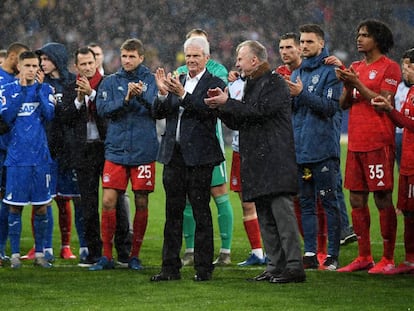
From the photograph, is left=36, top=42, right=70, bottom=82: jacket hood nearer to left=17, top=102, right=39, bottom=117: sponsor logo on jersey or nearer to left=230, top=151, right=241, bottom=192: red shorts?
left=17, top=102, right=39, bottom=117: sponsor logo on jersey

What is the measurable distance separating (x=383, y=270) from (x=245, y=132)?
1.64 m

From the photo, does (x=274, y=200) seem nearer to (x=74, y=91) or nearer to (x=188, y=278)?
(x=188, y=278)

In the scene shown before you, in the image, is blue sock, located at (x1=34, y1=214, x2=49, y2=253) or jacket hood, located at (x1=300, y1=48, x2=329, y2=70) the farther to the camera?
blue sock, located at (x1=34, y1=214, x2=49, y2=253)

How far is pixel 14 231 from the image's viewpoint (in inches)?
380

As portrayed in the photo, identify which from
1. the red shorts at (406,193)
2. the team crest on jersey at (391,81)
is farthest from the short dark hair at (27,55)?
the red shorts at (406,193)

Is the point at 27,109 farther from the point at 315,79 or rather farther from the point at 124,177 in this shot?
the point at 315,79

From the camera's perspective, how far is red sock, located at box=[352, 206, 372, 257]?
9.05 metres

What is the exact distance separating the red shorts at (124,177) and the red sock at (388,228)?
1.91 metres

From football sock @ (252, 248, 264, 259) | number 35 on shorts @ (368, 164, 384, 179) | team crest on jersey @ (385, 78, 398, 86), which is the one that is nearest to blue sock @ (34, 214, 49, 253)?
football sock @ (252, 248, 264, 259)

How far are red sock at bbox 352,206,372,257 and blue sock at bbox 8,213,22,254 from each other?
2.83 metres

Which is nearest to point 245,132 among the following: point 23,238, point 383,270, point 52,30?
point 383,270

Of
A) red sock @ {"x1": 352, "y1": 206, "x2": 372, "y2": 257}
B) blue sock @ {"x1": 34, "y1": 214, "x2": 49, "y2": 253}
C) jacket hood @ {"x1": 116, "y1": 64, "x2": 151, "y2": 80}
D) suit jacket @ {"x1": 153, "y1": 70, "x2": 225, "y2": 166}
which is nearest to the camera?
suit jacket @ {"x1": 153, "y1": 70, "x2": 225, "y2": 166}

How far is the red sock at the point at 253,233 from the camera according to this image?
9820 millimetres

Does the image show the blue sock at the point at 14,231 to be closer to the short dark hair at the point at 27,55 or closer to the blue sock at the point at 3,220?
the blue sock at the point at 3,220
